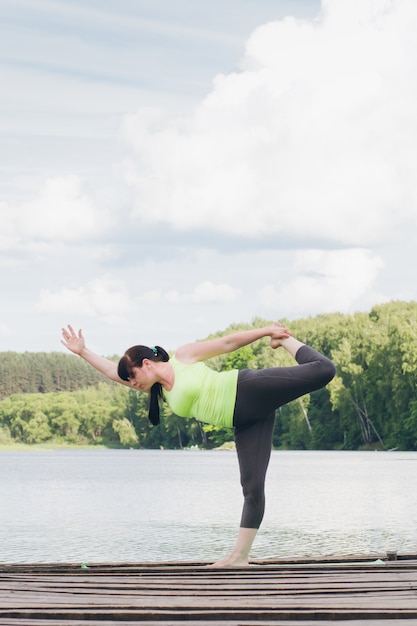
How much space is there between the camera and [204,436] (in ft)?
353

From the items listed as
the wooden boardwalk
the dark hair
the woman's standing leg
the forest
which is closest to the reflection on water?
the woman's standing leg

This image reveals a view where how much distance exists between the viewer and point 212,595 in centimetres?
507

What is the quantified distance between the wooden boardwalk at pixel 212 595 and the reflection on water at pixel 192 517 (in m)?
5.47

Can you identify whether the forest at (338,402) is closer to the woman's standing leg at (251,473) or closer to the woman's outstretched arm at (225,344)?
the woman's standing leg at (251,473)

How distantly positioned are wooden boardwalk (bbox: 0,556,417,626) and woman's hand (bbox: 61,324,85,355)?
60.6 inches

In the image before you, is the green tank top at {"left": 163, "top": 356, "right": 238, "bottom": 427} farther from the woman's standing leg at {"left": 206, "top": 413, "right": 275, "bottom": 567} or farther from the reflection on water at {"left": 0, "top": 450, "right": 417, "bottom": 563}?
the reflection on water at {"left": 0, "top": 450, "right": 417, "bottom": 563}

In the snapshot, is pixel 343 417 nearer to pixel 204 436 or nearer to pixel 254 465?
pixel 204 436

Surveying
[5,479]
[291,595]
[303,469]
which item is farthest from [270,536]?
[303,469]

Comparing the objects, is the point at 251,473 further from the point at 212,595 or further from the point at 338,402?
the point at 338,402

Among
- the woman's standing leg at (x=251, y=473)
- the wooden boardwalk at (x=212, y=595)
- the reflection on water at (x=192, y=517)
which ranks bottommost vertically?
the reflection on water at (x=192, y=517)

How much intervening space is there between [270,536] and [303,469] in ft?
104

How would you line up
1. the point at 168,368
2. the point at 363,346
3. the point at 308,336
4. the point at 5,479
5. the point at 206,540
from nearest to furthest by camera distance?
1. the point at 168,368
2. the point at 206,540
3. the point at 5,479
4. the point at 363,346
5. the point at 308,336

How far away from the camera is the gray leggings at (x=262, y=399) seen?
6.74 m

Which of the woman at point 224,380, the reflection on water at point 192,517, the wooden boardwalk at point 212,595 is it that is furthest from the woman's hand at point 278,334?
the reflection on water at point 192,517
